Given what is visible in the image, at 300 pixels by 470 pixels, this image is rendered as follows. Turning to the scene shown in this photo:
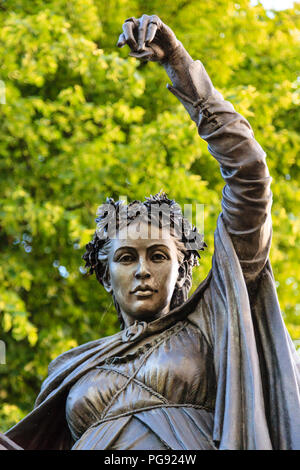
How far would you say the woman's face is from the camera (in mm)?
5109

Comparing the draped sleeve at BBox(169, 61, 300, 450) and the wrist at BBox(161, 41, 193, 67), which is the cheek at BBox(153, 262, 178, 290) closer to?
the draped sleeve at BBox(169, 61, 300, 450)

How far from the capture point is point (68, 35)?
34.3 ft

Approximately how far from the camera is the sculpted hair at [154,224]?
532 centimetres

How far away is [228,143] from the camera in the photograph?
4.79 m

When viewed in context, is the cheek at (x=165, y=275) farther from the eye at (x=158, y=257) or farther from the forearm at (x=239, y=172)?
the forearm at (x=239, y=172)

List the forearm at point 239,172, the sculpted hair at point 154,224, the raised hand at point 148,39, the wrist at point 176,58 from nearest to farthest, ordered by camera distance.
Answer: the forearm at point 239,172 < the raised hand at point 148,39 < the wrist at point 176,58 < the sculpted hair at point 154,224

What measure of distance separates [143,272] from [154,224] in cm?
30

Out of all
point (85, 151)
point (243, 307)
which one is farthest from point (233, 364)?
point (85, 151)

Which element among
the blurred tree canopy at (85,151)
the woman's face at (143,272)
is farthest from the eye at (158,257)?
the blurred tree canopy at (85,151)

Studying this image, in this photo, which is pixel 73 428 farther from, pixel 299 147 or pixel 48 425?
pixel 299 147

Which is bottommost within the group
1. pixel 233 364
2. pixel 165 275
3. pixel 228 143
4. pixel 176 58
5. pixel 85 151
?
pixel 233 364

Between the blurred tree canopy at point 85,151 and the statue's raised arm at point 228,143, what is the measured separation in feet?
13.8

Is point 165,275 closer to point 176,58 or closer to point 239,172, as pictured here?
point 239,172
